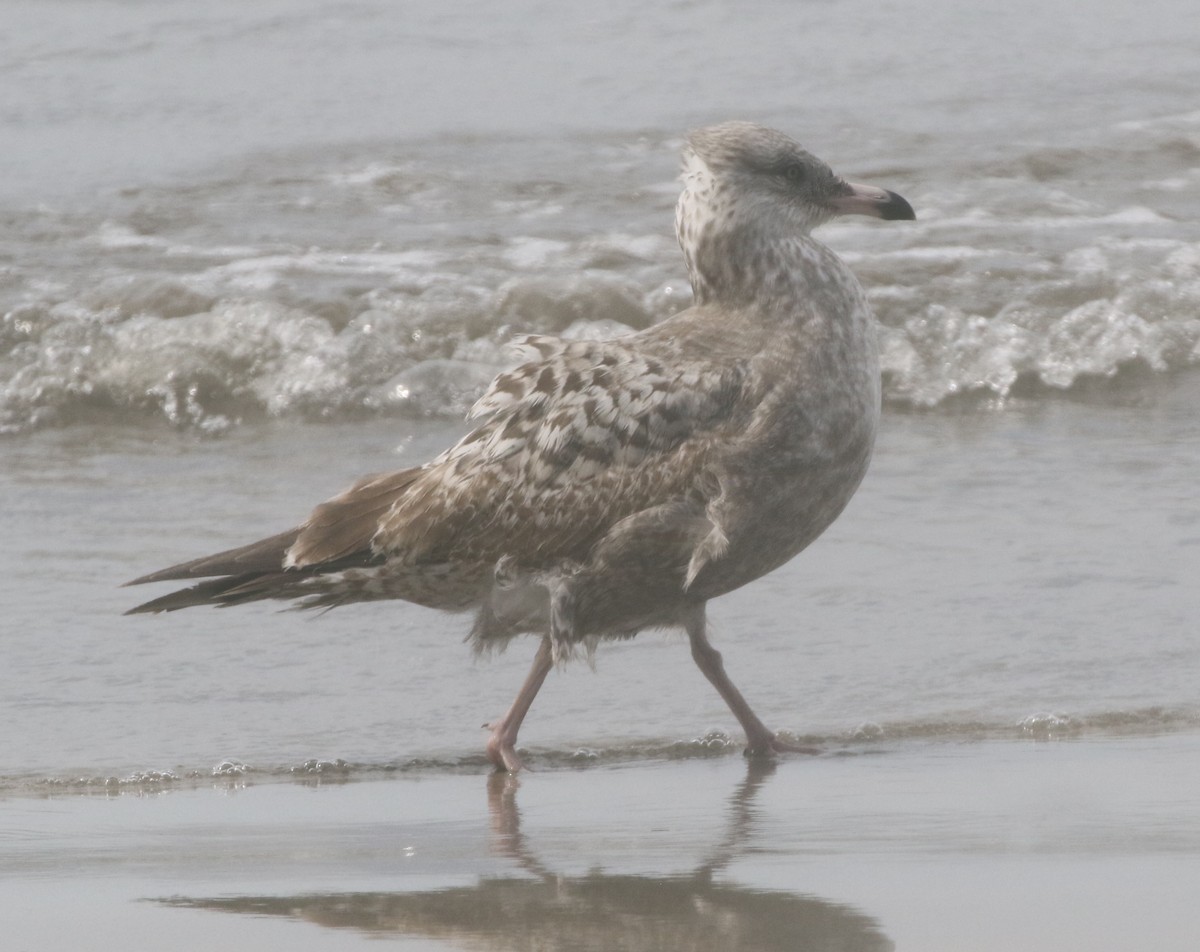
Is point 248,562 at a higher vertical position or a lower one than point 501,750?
higher

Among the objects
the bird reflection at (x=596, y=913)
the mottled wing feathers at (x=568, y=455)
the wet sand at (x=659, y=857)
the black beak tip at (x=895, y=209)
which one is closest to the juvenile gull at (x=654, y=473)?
the mottled wing feathers at (x=568, y=455)

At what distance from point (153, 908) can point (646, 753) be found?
178cm

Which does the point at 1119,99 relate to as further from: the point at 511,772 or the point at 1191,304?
the point at 511,772

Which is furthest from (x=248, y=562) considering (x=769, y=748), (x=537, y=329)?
(x=537, y=329)

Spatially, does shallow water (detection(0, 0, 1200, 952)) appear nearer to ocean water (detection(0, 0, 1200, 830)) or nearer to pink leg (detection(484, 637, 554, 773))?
ocean water (detection(0, 0, 1200, 830))

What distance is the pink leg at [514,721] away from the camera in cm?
544

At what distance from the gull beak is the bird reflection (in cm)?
239

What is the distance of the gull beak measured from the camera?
605cm

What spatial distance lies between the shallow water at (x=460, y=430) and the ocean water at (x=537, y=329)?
0.03 metres

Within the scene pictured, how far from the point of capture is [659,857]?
4.27m

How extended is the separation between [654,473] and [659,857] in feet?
4.39

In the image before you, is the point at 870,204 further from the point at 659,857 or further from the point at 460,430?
the point at 460,430

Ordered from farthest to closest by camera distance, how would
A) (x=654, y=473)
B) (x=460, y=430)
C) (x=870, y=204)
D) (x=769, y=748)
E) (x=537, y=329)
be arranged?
(x=537, y=329)
(x=460, y=430)
(x=870, y=204)
(x=769, y=748)
(x=654, y=473)

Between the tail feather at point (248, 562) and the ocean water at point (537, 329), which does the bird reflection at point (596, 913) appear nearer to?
the ocean water at point (537, 329)
